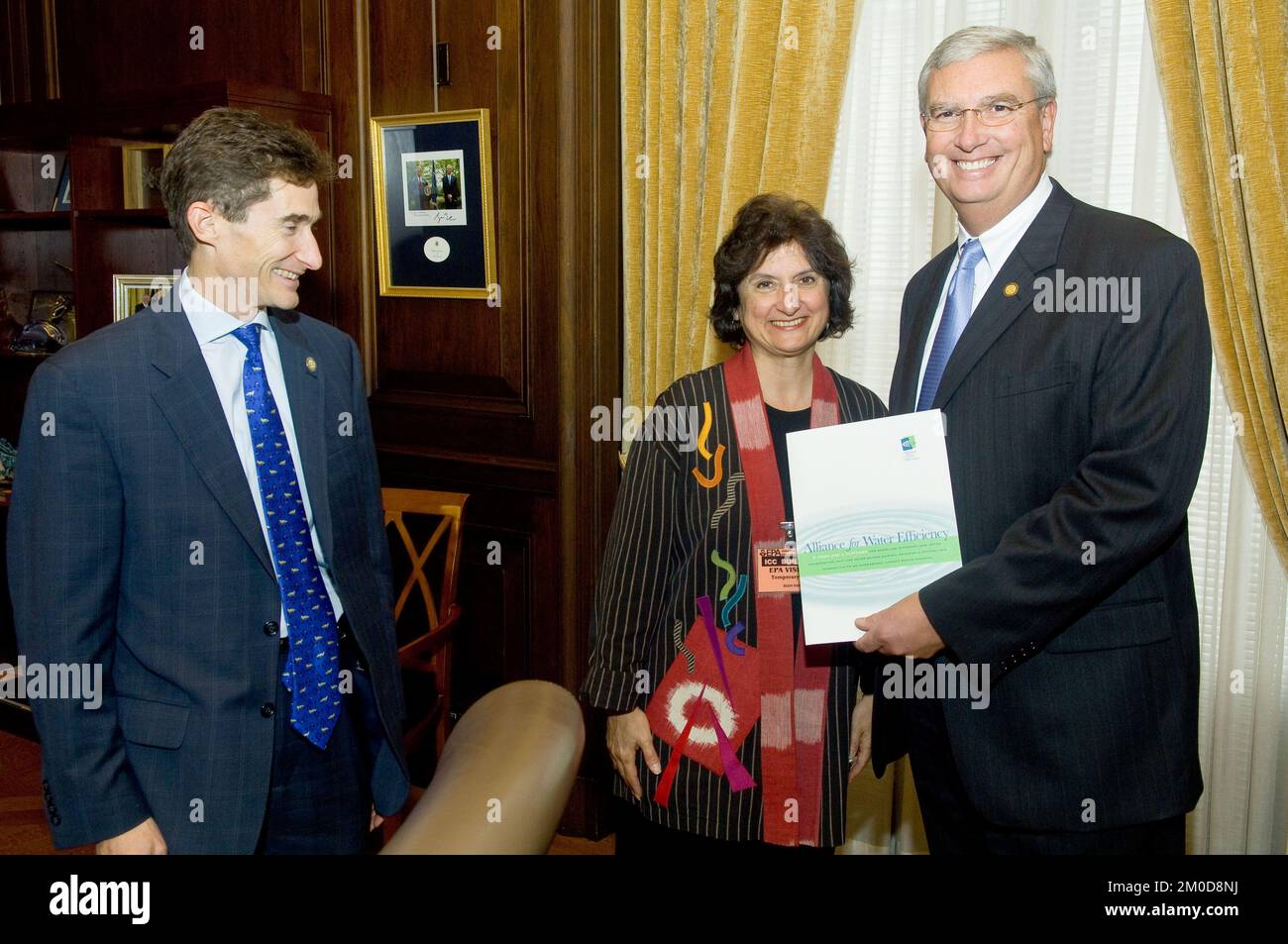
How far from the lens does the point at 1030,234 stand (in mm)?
1880

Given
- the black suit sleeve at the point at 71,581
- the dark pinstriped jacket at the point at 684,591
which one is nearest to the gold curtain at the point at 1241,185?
the dark pinstriped jacket at the point at 684,591

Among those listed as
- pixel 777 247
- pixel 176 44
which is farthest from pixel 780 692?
pixel 176 44

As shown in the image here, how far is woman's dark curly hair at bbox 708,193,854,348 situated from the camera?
233 cm

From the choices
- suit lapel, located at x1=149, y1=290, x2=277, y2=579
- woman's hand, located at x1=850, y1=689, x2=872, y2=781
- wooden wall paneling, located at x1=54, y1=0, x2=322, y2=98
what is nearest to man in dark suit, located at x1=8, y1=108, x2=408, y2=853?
suit lapel, located at x1=149, y1=290, x2=277, y2=579

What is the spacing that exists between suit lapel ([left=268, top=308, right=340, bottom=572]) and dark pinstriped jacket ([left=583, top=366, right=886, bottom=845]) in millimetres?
629

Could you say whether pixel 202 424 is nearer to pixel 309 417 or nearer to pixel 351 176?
pixel 309 417

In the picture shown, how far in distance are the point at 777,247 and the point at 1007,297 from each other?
60 cm

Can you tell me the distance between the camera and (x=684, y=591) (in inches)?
90.5

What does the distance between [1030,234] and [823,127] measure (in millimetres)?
1383

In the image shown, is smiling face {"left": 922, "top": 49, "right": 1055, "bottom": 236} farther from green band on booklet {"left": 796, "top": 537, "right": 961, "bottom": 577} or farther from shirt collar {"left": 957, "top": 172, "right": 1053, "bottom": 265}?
green band on booklet {"left": 796, "top": 537, "right": 961, "bottom": 577}

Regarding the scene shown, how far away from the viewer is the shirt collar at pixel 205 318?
6.43 feet
